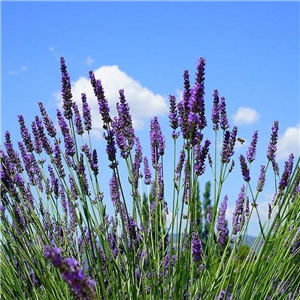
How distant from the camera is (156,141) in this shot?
2596mm

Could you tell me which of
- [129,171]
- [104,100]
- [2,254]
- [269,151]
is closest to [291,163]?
[269,151]

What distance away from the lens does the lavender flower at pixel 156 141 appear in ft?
8.54

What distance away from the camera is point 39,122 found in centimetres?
251

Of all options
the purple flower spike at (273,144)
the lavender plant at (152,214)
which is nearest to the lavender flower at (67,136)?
the lavender plant at (152,214)

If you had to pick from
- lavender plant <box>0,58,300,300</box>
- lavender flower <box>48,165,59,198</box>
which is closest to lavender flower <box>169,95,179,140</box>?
lavender plant <box>0,58,300,300</box>

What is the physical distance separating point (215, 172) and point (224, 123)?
0.25 meters

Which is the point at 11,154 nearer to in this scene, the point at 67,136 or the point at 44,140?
the point at 44,140

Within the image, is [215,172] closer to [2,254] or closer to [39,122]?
[39,122]

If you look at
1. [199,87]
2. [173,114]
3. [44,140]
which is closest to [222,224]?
[173,114]

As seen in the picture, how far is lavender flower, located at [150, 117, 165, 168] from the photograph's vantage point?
2.60 m

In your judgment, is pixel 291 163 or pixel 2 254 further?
pixel 291 163

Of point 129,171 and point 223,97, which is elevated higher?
point 223,97

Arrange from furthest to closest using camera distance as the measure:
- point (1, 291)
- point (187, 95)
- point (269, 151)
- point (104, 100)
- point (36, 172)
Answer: point (36, 172), point (269, 151), point (1, 291), point (104, 100), point (187, 95)

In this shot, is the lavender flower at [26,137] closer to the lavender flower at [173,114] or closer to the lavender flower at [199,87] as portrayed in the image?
the lavender flower at [173,114]
